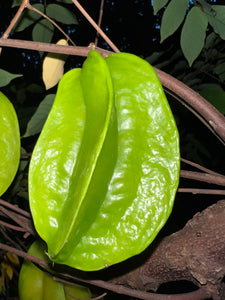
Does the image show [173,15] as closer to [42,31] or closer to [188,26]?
[188,26]

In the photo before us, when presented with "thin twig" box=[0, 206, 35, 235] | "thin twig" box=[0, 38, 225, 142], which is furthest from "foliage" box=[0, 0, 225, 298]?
"thin twig" box=[0, 206, 35, 235]

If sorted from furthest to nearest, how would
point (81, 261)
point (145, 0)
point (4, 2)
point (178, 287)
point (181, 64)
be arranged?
1. point (145, 0)
2. point (4, 2)
3. point (178, 287)
4. point (181, 64)
5. point (81, 261)

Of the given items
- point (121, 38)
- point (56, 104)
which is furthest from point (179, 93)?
point (121, 38)

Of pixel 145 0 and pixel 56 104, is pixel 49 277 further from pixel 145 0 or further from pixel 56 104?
pixel 145 0

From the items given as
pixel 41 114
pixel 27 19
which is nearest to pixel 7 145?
pixel 41 114

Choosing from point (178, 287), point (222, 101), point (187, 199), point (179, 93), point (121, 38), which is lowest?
point (178, 287)

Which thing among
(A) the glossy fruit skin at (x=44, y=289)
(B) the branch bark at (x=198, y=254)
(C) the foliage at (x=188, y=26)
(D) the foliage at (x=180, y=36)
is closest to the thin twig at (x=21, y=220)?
(A) the glossy fruit skin at (x=44, y=289)
